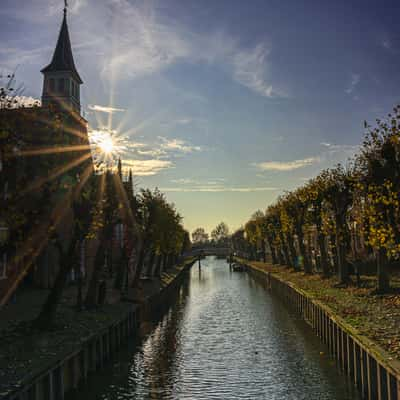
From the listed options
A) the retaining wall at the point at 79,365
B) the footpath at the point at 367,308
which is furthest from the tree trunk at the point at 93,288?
the footpath at the point at 367,308

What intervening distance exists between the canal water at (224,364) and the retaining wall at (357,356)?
60 centimetres

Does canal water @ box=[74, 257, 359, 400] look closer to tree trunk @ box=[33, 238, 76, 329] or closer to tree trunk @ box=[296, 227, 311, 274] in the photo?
tree trunk @ box=[33, 238, 76, 329]

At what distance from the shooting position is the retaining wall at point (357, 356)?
15.2 metres

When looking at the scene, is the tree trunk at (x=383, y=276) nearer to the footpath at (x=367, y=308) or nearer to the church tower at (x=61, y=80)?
the footpath at (x=367, y=308)

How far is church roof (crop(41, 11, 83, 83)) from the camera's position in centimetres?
7456

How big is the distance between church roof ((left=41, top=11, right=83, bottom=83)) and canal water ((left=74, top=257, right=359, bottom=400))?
164 ft

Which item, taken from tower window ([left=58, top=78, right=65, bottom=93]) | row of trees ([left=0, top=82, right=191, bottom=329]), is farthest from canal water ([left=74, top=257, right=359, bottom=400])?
tower window ([left=58, top=78, right=65, bottom=93])

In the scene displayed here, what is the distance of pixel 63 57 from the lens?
250 feet

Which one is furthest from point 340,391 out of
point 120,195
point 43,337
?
point 120,195

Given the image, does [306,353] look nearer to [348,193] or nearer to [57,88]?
[348,193]

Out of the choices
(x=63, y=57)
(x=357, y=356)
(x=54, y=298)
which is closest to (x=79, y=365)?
(x=54, y=298)

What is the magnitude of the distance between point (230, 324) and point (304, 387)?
17.7 metres

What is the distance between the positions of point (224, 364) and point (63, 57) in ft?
214

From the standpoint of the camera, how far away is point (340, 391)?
19203 millimetres
